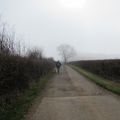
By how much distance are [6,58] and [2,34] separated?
5.71m

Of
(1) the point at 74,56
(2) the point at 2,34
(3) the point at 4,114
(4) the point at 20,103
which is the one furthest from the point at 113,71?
(1) the point at 74,56

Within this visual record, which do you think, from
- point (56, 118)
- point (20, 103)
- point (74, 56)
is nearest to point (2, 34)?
point (20, 103)

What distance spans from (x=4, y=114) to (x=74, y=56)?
169 m

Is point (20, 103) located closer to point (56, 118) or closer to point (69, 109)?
point (69, 109)

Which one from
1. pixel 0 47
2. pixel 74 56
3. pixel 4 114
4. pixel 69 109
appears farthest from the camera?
pixel 74 56

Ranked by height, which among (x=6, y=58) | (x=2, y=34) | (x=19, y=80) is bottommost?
(x=19, y=80)

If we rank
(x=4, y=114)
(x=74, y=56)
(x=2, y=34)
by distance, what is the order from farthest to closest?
(x=74, y=56) < (x=2, y=34) < (x=4, y=114)

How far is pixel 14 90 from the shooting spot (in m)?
14.6

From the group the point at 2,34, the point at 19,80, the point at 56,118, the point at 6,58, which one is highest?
the point at 2,34

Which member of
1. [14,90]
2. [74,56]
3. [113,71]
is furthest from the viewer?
[74,56]

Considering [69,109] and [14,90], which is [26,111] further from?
[14,90]

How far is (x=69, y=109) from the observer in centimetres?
1032

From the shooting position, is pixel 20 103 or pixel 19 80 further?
pixel 19 80

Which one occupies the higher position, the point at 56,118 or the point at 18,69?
the point at 18,69
